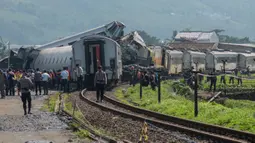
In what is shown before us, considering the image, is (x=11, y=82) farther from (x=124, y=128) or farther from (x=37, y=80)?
(x=124, y=128)

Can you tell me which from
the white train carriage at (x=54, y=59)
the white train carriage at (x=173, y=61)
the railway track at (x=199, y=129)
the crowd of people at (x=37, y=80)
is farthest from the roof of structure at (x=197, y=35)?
the railway track at (x=199, y=129)

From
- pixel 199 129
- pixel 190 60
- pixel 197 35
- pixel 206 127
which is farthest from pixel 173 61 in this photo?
pixel 197 35

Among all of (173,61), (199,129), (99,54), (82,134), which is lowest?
(199,129)

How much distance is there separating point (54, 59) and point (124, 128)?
78.9ft

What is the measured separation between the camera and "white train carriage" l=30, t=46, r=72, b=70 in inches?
1380

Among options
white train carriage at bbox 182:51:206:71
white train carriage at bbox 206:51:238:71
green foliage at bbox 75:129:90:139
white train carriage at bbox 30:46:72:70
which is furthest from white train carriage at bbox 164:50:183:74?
green foliage at bbox 75:129:90:139

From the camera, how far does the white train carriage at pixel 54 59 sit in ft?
115

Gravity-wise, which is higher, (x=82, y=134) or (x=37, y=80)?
(x=37, y=80)

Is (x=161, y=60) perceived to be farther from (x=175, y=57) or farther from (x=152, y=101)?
(x=152, y=101)

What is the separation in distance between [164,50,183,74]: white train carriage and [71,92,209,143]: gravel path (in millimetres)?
27972

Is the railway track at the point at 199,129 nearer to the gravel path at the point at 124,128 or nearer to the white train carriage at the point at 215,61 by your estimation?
the gravel path at the point at 124,128

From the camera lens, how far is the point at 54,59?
36.4 metres

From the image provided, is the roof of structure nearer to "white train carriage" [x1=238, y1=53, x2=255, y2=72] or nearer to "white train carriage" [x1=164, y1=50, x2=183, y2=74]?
"white train carriage" [x1=238, y1=53, x2=255, y2=72]

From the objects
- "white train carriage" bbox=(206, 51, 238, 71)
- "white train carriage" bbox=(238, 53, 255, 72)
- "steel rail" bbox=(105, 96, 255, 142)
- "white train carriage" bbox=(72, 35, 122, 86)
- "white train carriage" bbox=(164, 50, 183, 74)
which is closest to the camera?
"steel rail" bbox=(105, 96, 255, 142)
